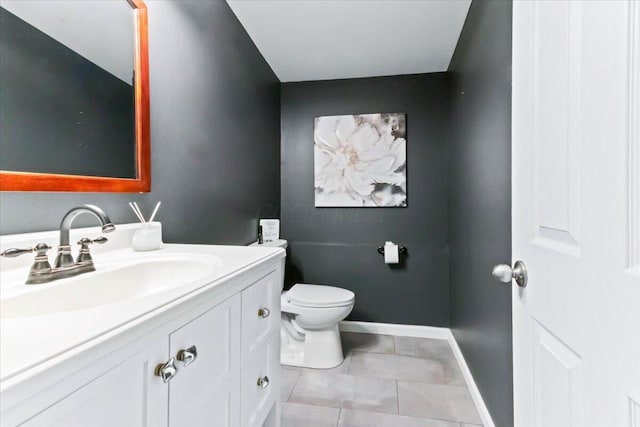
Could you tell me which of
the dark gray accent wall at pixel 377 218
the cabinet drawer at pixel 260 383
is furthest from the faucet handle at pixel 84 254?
the dark gray accent wall at pixel 377 218

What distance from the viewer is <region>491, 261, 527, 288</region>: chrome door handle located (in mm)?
767

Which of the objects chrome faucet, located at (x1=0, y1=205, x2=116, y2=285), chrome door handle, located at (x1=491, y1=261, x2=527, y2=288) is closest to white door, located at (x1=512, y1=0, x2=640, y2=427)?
chrome door handle, located at (x1=491, y1=261, x2=527, y2=288)

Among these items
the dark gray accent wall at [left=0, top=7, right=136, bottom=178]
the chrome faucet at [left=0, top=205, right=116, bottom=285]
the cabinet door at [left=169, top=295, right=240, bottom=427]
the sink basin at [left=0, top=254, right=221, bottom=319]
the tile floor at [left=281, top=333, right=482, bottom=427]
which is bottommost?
the tile floor at [left=281, top=333, right=482, bottom=427]

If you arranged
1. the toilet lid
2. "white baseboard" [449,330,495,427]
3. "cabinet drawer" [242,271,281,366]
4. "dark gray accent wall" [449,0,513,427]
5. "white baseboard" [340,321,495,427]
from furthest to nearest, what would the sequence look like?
"white baseboard" [340,321,495,427]
the toilet lid
"white baseboard" [449,330,495,427]
"dark gray accent wall" [449,0,513,427]
"cabinet drawer" [242,271,281,366]

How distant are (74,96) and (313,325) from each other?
1712mm

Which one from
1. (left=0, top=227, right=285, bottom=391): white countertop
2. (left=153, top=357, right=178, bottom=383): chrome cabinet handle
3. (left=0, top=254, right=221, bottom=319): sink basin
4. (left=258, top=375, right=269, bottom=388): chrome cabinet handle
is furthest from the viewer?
(left=258, top=375, right=269, bottom=388): chrome cabinet handle

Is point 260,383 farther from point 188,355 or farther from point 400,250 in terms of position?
point 400,250

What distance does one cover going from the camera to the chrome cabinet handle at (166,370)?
54 centimetres

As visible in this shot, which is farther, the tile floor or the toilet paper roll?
the toilet paper roll

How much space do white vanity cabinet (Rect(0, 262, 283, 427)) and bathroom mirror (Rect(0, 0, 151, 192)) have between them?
1.89ft

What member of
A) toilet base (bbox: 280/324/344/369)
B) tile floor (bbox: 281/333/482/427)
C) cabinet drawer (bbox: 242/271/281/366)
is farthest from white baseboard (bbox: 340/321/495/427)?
cabinet drawer (bbox: 242/271/281/366)

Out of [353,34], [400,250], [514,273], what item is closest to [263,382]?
[514,273]

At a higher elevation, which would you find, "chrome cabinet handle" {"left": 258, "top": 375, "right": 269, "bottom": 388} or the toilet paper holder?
the toilet paper holder

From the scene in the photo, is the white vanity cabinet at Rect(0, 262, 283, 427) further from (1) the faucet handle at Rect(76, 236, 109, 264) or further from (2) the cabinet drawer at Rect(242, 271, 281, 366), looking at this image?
(1) the faucet handle at Rect(76, 236, 109, 264)
